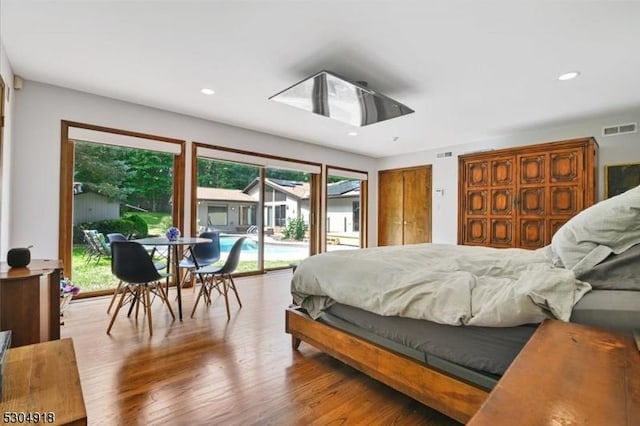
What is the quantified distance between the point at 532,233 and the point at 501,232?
373 millimetres

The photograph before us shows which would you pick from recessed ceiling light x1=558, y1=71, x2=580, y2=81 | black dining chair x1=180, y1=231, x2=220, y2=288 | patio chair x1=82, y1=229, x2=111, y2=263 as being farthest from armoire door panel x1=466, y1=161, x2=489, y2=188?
patio chair x1=82, y1=229, x2=111, y2=263

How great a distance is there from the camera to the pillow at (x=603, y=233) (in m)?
1.37

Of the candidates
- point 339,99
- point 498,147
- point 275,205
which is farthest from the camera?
point 275,205

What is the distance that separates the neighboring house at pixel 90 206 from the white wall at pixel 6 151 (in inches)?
25.7

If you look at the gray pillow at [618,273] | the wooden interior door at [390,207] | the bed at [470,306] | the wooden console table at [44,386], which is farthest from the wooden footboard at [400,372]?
the wooden interior door at [390,207]

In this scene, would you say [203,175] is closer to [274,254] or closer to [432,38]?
[274,254]

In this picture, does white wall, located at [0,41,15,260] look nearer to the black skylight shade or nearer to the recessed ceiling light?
the black skylight shade

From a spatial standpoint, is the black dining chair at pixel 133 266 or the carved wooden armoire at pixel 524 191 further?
the carved wooden armoire at pixel 524 191

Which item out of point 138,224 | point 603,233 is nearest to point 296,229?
point 138,224

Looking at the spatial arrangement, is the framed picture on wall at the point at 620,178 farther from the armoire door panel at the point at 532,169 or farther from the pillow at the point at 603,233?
the pillow at the point at 603,233

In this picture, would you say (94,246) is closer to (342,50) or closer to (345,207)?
(342,50)

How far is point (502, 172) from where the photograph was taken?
4.45 m

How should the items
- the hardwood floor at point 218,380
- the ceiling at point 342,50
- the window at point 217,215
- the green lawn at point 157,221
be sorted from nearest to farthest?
the hardwood floor at point 218,380
the ceiling at point 342,50
the green lawn at point 157,221
the window at point 217,215

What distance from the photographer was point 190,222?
4336mm
